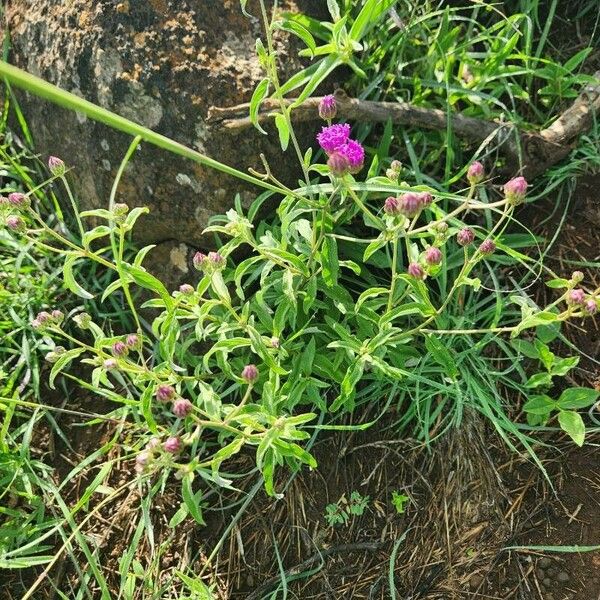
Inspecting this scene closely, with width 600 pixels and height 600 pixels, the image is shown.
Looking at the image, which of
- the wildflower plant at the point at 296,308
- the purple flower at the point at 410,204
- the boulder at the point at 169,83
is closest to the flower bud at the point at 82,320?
the wildflower plant at the point at 296,308

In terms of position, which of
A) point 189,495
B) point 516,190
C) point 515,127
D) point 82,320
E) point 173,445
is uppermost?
point 516,190

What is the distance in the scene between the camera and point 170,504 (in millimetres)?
2451

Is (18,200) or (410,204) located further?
(18,200)

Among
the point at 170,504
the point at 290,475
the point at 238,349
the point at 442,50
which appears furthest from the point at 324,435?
the point at 442,50

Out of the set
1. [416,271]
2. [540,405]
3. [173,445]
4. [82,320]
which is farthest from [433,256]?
[82,320]

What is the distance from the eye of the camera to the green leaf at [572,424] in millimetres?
2060

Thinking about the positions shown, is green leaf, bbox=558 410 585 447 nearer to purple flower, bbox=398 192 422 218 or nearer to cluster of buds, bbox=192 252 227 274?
purple flower, bbox=398 192 422 218

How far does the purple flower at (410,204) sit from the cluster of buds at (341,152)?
14 cm

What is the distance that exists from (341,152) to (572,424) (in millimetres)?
1079

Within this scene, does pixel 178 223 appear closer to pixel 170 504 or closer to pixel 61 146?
pixel 61 146

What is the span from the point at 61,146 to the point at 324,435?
4.51 feet

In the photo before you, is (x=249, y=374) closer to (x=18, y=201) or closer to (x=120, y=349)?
(x=120, y=349)

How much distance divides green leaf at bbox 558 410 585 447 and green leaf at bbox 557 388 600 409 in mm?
26

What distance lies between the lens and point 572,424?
210 centimetres
